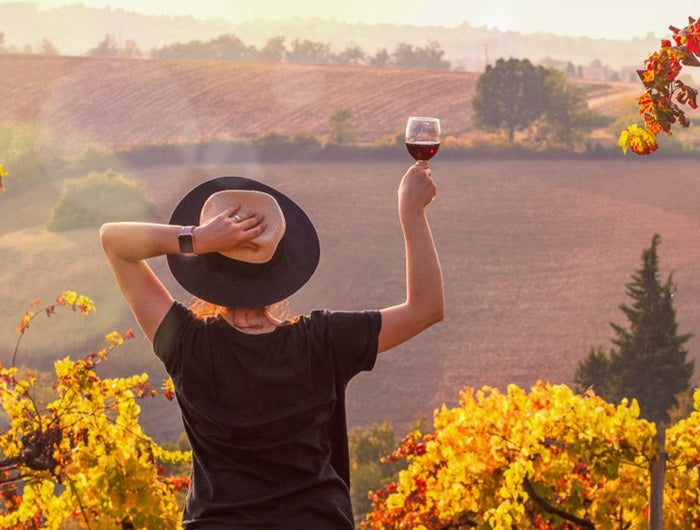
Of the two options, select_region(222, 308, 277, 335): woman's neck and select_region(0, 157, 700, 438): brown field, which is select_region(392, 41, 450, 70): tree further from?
select_region(222, 308, 277, 335): woman's neck

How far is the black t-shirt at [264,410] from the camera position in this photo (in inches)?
66.4

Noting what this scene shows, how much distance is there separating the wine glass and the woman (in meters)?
0.42

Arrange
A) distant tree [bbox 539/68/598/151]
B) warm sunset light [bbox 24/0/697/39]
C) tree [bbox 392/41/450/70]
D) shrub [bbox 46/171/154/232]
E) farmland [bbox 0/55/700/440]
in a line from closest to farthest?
1. farmland [bbox 0/55/700/440]
2. shrub [bbox 46/171/154/232]
3. distant tree [bbox 539/68/598/151]
4. tree [bbox 392/41/450/70]
5. warm sunset light [bbox 24/0/697/39]

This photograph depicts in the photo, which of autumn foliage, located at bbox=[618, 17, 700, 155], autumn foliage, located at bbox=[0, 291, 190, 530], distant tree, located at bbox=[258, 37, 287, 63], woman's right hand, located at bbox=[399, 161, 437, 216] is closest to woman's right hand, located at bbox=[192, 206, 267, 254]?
woman's right hand, located at bbox=[399, 161, 437, 216]

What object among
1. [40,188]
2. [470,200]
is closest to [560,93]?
[470,200]

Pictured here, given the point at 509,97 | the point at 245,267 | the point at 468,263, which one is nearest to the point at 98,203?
the point at 468,263

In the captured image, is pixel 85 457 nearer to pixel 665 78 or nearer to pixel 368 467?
pixel 665 78

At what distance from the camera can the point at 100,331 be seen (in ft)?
131

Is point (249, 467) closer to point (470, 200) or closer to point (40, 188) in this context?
point (470, 200)

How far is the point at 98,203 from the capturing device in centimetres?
5144

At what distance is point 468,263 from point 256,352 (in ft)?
151

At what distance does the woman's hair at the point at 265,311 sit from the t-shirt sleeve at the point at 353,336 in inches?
3.0

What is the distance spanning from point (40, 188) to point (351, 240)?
19280 millimetres

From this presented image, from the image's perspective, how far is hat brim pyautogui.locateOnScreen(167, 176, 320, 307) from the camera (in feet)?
5.92
